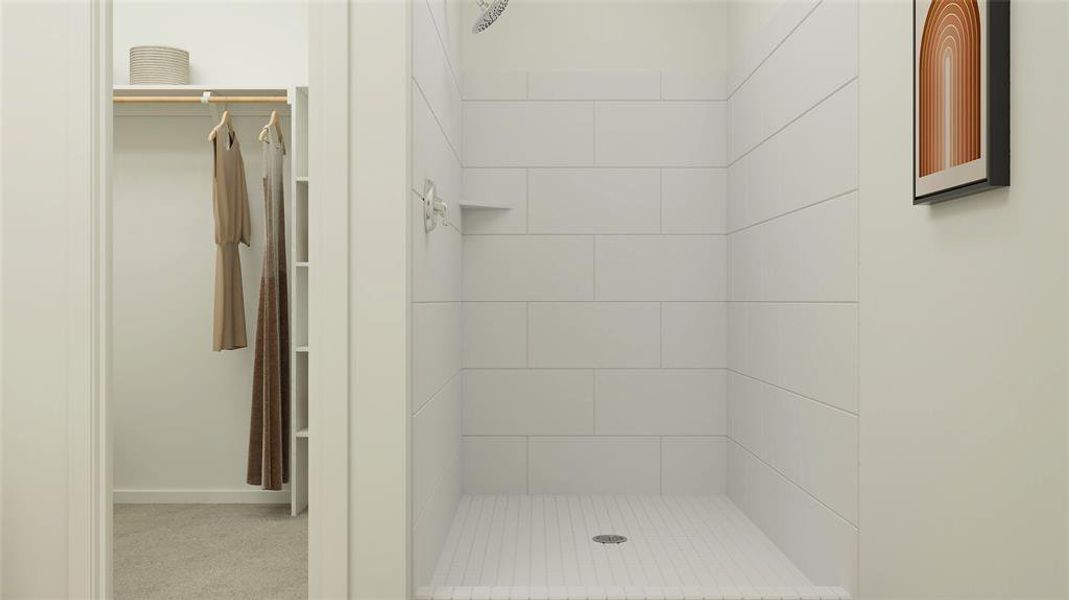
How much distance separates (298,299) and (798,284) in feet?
6.40

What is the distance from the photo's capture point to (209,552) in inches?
117

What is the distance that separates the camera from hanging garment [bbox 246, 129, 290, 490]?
3.36 metres

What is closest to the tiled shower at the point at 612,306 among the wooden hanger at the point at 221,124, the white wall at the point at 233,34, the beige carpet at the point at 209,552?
the beige carpet at the point at 209,552

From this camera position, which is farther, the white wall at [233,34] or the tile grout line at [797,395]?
the white wall at [233,34]

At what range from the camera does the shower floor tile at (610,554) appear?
2088 millimetres

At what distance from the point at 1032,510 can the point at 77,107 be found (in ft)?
5.43

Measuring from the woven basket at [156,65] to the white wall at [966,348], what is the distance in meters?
2.69

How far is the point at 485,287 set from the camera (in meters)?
3.21

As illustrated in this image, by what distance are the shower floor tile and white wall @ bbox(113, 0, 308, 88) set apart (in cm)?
197

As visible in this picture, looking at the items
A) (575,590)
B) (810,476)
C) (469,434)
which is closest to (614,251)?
(469,434)

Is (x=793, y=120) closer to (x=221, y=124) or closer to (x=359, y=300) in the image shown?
(x=359, y=300)

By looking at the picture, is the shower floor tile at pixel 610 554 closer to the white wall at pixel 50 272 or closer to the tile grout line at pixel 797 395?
the tile grout line at pixel 797 395

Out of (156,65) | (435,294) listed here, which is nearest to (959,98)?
(435,294)

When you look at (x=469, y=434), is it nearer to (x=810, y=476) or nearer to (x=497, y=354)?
(x=497, y=354)
